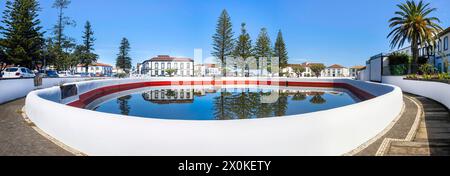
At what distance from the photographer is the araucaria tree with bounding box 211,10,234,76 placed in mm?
58031

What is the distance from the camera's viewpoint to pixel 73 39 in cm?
6091

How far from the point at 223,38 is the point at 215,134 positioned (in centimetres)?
5507

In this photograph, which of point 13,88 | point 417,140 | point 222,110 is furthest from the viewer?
point 13,88

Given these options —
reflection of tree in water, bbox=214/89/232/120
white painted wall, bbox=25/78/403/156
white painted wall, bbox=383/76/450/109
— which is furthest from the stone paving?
reflection of tree in water, bbox=214/89/232/120

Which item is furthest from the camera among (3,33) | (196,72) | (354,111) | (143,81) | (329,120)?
(196,72)

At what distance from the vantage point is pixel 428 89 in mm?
15266

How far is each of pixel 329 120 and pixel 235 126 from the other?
5.96ft

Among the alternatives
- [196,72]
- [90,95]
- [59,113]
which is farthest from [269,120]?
[196,72]

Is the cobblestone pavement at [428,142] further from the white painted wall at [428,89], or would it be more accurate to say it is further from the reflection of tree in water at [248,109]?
the reflection of tree in water at [248,109]

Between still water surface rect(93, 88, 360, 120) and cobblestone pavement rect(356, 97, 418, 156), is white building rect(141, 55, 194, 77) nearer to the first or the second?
still water surface rect(93, 88, 360, 120)

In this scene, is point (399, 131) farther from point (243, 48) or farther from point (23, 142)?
point (243, 48)

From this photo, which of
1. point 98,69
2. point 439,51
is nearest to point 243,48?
point 439,51
